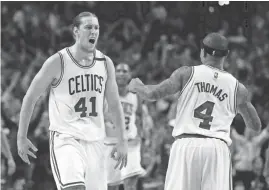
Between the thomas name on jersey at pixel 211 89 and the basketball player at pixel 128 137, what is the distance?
3.25 meters

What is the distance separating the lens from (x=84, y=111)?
20.2 ft

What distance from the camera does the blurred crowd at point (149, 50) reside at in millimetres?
12102

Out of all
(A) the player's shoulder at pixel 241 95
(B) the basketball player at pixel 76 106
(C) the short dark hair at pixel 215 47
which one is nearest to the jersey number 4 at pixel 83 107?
(B) the basketball player at pixel 76 106

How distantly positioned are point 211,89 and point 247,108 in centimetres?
53

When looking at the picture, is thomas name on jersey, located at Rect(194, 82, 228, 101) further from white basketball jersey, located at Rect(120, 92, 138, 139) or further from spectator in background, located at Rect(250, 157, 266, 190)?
spectator in background, located at Rect(250, 157, 266, 190)

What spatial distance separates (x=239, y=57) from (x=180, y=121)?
8.75 metres

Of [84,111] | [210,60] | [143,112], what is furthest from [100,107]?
[143,112]

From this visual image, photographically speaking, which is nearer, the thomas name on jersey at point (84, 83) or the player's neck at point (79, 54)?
the thomas name on jersey at point (84, 83)

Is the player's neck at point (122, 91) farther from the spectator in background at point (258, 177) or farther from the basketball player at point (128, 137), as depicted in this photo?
the spectator in background at point (258, 177)

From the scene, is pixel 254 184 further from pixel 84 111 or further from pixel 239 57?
pixel 84 111

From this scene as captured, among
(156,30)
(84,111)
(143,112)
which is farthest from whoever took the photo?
(156,30)

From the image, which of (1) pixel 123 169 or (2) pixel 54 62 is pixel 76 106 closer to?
(2) pixel 54 62

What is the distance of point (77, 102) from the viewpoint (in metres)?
6.16

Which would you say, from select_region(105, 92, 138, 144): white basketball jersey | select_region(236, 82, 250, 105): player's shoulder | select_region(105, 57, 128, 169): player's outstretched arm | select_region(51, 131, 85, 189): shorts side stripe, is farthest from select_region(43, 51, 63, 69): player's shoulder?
select_region(105, 92, 138, 144): white basketball jersey
